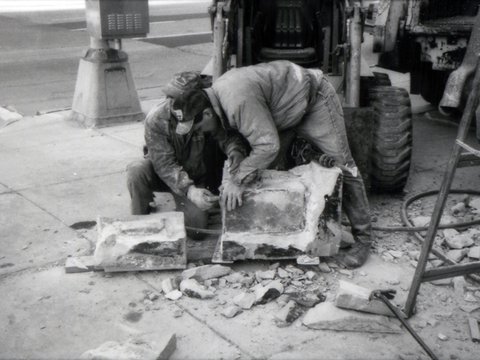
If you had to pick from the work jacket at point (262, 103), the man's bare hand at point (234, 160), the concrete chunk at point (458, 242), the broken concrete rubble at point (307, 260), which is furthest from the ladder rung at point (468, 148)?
the man's bare hand at point (234, 160)

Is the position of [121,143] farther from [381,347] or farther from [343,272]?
[381,347]

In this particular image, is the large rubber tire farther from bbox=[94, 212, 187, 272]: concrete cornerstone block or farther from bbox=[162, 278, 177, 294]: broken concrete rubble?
bbox=[162, 278, 177, 294]: broken concrete rubble

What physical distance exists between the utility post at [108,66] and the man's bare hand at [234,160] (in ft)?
10.8

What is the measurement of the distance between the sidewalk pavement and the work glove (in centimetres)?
50

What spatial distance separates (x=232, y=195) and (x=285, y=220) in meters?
0.38

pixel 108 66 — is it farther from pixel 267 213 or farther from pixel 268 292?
pixel 268 292

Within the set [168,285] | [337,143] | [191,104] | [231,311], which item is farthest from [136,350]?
[337,143]

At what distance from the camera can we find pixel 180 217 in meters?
4.30

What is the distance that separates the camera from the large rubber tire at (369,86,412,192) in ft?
17.3

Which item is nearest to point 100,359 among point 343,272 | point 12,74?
point 343,272

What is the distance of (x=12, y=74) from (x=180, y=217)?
7.06 m

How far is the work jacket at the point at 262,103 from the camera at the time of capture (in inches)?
156

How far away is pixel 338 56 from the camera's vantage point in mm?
5707

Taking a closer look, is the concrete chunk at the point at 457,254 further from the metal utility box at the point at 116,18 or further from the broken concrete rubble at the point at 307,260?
the metal utility box at the point at 116,18
